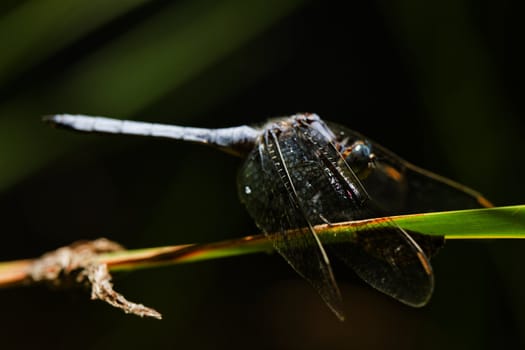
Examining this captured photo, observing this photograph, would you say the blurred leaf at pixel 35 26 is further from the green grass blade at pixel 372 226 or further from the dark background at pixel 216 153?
the green grass blade at pixel 372 226

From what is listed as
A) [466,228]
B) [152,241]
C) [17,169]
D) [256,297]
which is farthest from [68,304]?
[466,228]

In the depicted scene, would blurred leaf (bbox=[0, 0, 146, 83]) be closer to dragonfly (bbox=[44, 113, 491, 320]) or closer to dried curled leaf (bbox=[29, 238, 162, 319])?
dragonfly (bbox=[44, 113, 491, 320])

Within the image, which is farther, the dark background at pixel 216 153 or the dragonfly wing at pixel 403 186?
the dark background at pixel 216 153

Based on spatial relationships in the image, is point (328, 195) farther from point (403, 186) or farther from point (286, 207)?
point (403, 186)

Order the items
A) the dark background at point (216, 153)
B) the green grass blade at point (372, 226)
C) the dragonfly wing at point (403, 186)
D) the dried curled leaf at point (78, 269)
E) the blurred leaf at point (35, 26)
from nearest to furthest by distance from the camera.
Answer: the green grass blade at point (372, 226) < the dried curled leaf at point (78, 269) < the dragonfly wing at point (403, 186) < the blurred leaf at point (35, 26) < the dark background at point (216, 153)

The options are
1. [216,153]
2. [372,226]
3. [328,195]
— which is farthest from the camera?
[216,153]

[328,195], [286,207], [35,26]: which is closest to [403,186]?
[328,195]

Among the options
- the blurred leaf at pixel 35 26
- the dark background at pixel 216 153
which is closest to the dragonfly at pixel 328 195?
the blurred leaf at pixel 35 26
